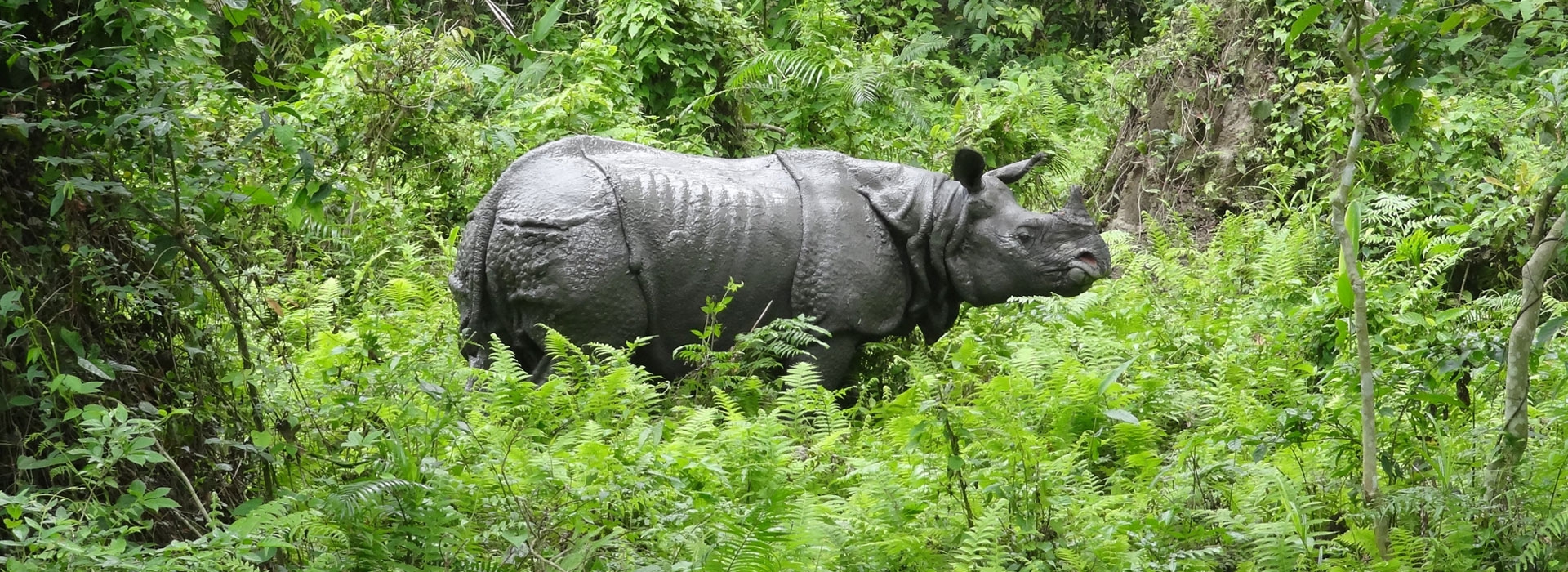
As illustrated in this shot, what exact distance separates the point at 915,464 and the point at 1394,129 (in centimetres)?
195

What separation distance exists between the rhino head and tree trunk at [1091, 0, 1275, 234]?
12.1 ft

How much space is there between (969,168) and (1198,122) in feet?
15.4

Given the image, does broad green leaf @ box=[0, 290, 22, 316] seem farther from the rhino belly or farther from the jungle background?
the rhino belly

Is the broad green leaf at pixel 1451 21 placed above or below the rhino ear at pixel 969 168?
above

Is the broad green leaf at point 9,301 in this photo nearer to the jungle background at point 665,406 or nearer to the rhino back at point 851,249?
the jungle background at point 665,406

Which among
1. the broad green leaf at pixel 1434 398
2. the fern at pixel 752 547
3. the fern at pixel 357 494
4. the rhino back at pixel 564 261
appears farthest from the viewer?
the rhino back at pixel 564 261

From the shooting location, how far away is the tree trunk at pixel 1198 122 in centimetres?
1159

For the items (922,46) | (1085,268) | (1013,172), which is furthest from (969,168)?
(922,46)

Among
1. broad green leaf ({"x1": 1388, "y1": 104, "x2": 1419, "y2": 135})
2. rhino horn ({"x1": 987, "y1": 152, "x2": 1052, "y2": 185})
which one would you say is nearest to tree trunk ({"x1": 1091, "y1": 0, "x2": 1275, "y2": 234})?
rhino horn ({"x1": 987, "y1": 152, "x2": 1052, "y2": 185})

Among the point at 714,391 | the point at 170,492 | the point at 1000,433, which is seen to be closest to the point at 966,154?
the point at 714,391

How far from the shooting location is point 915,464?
5.54 meters

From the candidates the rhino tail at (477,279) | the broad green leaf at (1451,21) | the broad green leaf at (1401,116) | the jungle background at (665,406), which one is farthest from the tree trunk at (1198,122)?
the broad green leaf at (1451,21)

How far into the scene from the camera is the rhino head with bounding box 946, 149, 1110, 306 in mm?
7895

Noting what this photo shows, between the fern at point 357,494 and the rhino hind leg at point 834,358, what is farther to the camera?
the rhino hind leg at point 834,358
